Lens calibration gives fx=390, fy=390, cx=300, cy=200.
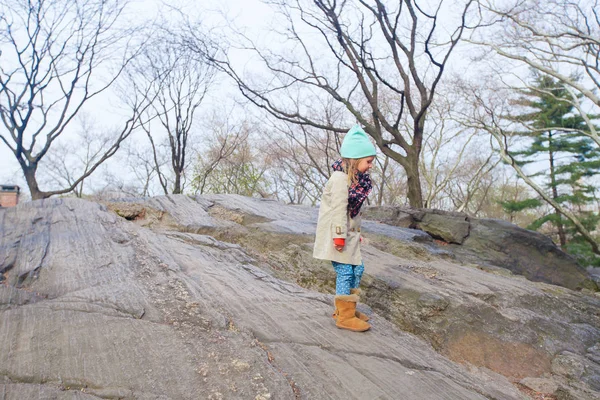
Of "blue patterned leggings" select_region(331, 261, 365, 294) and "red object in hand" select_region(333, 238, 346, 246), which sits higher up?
"red object in hand" select_region(333, 238, 346, 246)

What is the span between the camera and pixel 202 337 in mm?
2914

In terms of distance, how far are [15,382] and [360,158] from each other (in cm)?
287

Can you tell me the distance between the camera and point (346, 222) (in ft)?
11.3

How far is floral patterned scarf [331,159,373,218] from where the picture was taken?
3512mm

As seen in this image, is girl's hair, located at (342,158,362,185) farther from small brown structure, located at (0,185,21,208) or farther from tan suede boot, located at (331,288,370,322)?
small brown structure, located at (0,185,21,208)

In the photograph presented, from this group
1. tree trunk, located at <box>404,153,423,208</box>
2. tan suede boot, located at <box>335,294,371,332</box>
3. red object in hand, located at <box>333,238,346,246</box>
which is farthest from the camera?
tree trunk, located at <box>404,153,423,208</box>

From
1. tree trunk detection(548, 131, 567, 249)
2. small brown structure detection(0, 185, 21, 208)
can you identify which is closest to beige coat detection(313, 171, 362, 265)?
small brown structure detection(0, 185, 21, 208)

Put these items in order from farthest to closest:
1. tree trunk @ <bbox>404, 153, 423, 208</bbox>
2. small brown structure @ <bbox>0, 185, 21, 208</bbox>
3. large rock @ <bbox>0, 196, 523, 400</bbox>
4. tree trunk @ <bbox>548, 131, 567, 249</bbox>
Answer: tree trunk @ <bbox>548, 131, 567, 249</bbox>
small brown structure @ <bbox>0, 185, 21, 208</bbox>
tree trunk @ <bbox>404, 153, 423, 208</bbox>
large rock @ <bbox>0, 196, 523, 400</bbox>

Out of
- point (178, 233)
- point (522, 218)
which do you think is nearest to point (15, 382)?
point (178, 233)

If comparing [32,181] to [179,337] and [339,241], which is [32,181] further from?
[339,241]

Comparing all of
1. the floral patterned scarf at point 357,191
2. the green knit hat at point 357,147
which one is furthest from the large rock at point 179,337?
the green knit hat at point 357,147

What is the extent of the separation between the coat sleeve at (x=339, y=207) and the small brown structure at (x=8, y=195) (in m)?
10.9

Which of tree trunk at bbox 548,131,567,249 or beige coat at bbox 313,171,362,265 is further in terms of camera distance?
tree trunk at bbox 548,131,567,249

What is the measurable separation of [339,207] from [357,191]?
0.25 meters
